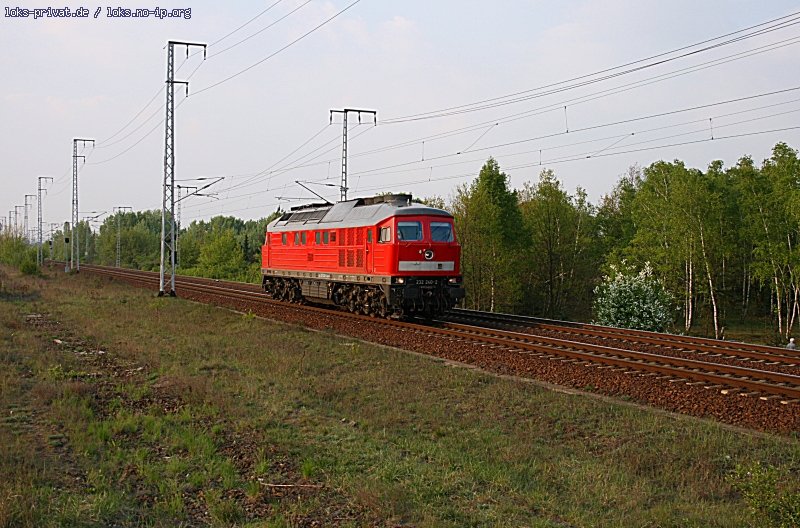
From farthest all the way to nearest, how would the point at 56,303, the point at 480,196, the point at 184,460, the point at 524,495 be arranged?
the point at 480,196 < the point at 56,303 < the point at 184,460 < the point at 524,495

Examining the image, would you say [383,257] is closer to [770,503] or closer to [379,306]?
[379,306]

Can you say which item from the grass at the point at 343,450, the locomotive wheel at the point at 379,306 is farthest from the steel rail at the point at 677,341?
the grass at the point at 343,450

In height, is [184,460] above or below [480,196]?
below

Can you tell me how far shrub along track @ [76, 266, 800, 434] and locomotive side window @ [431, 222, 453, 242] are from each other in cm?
283

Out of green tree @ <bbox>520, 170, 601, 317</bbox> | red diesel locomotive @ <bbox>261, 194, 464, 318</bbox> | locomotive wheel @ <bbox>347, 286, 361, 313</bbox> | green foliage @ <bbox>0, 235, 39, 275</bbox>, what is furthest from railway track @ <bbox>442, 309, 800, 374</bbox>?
green foliage @ <bbox>0, 235, 39, 275</bbox>

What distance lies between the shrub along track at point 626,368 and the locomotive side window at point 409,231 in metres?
2.72

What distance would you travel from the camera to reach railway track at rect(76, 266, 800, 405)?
12500 mm

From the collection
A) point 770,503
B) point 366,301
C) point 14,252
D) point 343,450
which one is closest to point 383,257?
point 366,301

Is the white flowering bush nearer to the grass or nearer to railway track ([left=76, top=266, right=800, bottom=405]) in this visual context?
railway track ([left=76, top=266, right=800, bottom=405])

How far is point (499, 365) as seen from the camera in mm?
14844

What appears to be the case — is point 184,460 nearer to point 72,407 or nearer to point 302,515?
point 302,515

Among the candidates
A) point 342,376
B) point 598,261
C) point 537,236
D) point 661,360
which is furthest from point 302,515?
point 598,261

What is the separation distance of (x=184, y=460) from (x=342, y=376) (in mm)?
5575

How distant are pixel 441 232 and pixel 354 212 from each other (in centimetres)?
372
